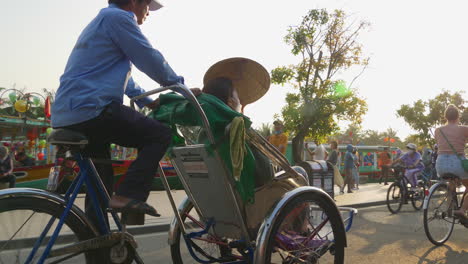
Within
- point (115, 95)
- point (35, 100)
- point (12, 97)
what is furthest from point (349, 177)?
point (12, 97)

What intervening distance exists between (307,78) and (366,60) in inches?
105

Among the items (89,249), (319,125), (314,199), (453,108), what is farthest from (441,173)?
(319,125)

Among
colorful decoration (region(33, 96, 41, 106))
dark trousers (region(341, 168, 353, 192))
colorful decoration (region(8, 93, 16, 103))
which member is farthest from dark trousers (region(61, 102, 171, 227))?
colorful decoration (region(8, 93, 16, 103))

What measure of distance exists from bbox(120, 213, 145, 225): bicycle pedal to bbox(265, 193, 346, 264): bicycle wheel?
35.5 inches

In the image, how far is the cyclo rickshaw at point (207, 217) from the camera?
205 centimetres

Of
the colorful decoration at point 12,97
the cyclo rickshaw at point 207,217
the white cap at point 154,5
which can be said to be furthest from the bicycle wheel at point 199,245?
the colorful decoration at point 12,97

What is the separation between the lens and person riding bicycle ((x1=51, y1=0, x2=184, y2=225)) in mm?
2135

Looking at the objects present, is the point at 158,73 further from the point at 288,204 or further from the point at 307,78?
the point at 307,78

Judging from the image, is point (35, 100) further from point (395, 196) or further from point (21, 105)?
point (395, 196)

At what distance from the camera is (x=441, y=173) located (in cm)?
527

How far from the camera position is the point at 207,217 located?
113 inches

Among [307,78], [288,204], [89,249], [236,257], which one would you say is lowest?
[236,257]

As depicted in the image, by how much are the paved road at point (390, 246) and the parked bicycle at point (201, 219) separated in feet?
4.83

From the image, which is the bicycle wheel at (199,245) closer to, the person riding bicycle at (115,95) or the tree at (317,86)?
the person riding bicycle at (115,95)
